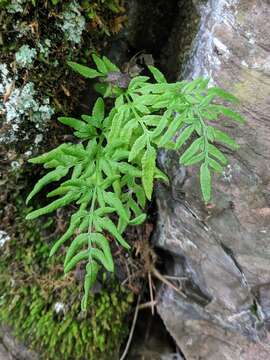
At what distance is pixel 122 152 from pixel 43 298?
3.70ft

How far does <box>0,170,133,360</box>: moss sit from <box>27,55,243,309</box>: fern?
66 centimetres

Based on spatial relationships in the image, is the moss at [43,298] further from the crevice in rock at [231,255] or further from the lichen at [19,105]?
the crevice in rock at [231,255]

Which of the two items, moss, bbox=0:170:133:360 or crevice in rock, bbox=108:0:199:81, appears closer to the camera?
crevice in rock, bbox=108:0:199:81

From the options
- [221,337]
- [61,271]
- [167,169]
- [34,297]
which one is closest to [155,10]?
[167,169]

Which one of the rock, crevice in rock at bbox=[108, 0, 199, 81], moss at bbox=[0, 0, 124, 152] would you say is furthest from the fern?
the rock

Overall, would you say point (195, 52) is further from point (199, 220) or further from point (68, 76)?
point (199, 220)

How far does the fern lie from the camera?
1649 mm

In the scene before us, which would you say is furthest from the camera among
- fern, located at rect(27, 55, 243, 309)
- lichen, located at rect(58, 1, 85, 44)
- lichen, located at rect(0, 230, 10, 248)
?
lichen, located at rect(0, 230, 10, 248)

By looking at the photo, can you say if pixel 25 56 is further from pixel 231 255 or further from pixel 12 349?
pixel 12 349

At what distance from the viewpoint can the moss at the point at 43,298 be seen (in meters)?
2.39

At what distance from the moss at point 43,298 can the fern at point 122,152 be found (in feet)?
2.17

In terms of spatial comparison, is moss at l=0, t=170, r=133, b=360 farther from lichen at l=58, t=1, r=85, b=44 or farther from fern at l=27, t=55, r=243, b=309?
lichen at l=58, t=1, r=85, b=44

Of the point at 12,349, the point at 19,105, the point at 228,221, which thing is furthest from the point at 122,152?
the point at 12,349

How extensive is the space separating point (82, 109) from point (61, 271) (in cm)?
95
